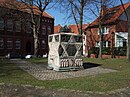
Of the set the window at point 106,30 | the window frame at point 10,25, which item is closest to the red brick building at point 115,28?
the window at point 106,30

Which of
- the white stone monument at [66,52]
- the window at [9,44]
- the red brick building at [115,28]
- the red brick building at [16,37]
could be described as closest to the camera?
the white stone monument at [66,52]

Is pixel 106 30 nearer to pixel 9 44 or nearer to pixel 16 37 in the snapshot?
pixel 16 37

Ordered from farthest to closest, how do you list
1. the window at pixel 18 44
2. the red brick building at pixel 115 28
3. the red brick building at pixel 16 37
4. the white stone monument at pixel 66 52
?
the window at pixel 18 44
the red brick building at pixel 16 37
the red brick building at pixel 115 28
the white stone monument at pixel 66 52

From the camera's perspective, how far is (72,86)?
8766 millimetres

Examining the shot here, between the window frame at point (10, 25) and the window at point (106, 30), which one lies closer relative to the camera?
the window at point (106, 30)

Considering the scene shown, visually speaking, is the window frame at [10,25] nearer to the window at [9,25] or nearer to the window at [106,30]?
the window at [9,25]

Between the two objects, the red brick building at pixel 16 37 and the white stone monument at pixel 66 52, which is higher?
the red brick building at pixel 16 37

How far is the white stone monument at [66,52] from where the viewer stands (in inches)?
589

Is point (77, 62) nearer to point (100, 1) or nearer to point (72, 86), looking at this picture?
point (72, 86)

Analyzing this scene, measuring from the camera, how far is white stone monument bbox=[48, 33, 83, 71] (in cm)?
1497

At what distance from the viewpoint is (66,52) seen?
1511cm

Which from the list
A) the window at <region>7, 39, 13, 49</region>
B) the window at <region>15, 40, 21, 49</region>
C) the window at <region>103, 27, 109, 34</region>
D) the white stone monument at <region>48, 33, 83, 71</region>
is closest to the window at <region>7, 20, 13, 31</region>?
the window at <region>7, 39, 13, 49</region>

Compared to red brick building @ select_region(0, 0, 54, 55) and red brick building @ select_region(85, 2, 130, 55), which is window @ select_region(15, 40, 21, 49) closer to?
red brick building @ select_region(0, 0, 54, 55)

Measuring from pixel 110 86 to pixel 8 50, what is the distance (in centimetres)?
4094
